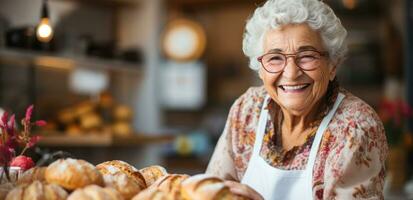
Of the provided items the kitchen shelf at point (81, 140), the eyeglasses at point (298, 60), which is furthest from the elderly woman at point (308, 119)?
the kitchen shelf at point (81, 140)

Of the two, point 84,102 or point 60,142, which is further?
point 84,102

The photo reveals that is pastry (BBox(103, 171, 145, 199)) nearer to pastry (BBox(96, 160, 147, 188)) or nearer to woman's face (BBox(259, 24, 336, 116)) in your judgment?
pastry (BBox(96, 160, 147, 188))

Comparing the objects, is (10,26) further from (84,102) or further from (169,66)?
(169,66)

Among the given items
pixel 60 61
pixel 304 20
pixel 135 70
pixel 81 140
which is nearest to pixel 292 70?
pixel 304 20

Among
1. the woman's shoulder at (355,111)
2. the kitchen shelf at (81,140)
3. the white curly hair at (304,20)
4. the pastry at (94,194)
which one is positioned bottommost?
the kitchen shelf at (81,140)

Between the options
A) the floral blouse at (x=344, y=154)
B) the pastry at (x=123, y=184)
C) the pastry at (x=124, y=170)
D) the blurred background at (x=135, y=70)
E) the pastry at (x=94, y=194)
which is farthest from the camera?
the blurred background at (x=135, y=70)

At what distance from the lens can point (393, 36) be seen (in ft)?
23.3

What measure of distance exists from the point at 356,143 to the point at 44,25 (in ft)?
5.56

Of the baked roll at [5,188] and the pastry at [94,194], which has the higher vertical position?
the pastry at [94,194]

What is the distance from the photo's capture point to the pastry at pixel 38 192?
3.94 feet

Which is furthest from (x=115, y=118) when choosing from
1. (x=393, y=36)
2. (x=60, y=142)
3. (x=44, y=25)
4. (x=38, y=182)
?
(x=38, y=182)

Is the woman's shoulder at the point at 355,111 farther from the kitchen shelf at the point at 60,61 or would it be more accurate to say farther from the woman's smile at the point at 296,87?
the kitchen shelf at the point at 60,61

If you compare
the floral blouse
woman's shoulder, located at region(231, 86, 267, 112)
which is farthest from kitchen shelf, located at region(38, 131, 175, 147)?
the floral blouse

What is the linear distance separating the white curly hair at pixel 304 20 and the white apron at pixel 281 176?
15 cm
